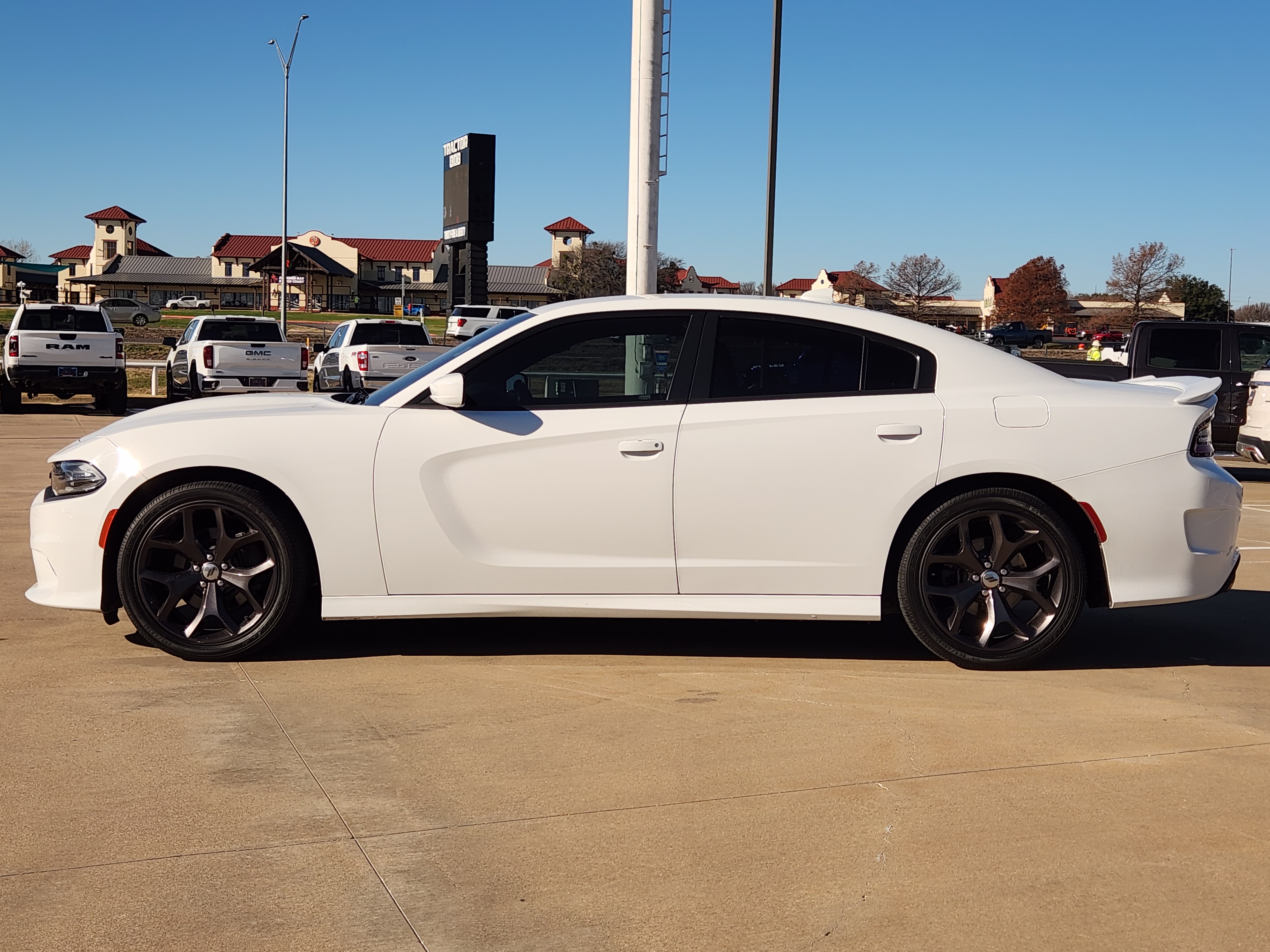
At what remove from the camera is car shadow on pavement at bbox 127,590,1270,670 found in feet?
18.5

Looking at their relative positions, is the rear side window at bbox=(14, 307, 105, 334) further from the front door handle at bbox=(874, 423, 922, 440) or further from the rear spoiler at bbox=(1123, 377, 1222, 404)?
the rear spoiler at bbox=(1123, 377, 1222, 404)

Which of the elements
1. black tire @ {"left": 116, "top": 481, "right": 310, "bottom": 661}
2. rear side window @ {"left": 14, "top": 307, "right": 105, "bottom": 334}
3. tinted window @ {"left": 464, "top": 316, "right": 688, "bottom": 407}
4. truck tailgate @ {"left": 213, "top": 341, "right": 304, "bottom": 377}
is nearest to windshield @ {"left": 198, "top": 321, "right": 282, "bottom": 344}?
truck tailgate @ {"left": 213, "top": 341, "right": 304, "bottom": 377}

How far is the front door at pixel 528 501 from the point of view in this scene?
5.23 metres

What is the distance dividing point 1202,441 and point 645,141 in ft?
29.9

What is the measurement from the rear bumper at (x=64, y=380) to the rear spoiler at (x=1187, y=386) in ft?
61.5

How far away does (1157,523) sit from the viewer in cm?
532

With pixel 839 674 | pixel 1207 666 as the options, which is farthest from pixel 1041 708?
pixel 1207 666

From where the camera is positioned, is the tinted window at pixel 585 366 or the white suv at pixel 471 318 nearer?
the tinted window at pixel 585 366

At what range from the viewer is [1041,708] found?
487 cm

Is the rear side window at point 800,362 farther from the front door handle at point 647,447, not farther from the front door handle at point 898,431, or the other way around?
the front door handle at point 647,447

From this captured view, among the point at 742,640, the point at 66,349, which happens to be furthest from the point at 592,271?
the point at 742,640

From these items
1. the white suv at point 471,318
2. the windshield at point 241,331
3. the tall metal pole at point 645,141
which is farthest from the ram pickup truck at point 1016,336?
the tall metal pole at point 645,141

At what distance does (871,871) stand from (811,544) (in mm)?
2114

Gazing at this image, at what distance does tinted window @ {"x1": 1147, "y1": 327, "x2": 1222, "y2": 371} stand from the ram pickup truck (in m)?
58.8
